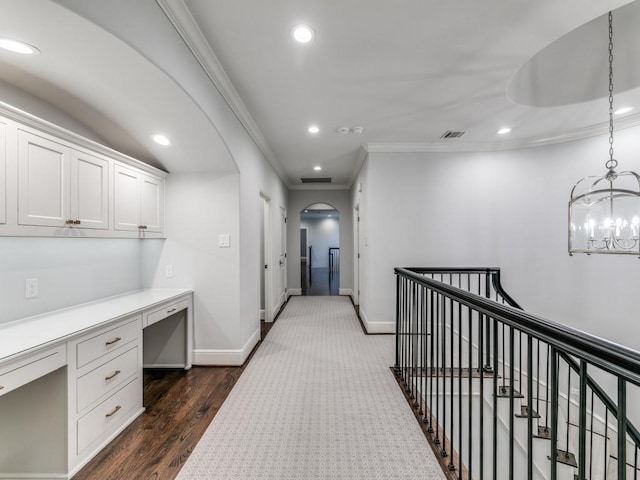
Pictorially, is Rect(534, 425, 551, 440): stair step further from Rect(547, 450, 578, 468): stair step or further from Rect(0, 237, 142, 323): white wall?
Rect(0, 237, 142, 323): white wall

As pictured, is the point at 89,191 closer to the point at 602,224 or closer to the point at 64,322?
the point at 64,322

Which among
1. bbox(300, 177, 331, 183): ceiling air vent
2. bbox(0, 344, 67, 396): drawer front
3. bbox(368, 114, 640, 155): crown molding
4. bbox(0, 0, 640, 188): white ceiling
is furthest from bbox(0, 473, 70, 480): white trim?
bbox(300, 177, 331, 183): ceiling air vent

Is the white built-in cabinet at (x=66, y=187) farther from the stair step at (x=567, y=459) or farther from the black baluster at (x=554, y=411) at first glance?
the stair step at (x=567, y=459)

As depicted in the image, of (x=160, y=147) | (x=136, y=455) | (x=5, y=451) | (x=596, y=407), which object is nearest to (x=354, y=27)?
(x=160, y=147)

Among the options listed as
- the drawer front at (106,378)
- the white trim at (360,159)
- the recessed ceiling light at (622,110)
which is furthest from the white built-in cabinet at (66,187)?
the recessed ceiling light at (622,110)

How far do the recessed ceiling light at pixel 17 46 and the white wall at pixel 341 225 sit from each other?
5.40m

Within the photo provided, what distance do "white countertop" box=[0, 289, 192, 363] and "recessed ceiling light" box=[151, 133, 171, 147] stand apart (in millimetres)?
1378

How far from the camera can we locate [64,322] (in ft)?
5.87

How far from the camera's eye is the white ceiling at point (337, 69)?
159 centimetres

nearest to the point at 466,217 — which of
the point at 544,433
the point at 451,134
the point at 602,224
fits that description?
the point at 451,134

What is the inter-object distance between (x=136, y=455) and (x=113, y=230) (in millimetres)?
1604

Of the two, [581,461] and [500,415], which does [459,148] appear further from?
[581,461]

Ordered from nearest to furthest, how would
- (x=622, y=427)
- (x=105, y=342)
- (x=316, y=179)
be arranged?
(x=622, y=427) → (x=105, y=342) → (x=316, y=179)

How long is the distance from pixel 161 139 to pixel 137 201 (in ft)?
1.99
